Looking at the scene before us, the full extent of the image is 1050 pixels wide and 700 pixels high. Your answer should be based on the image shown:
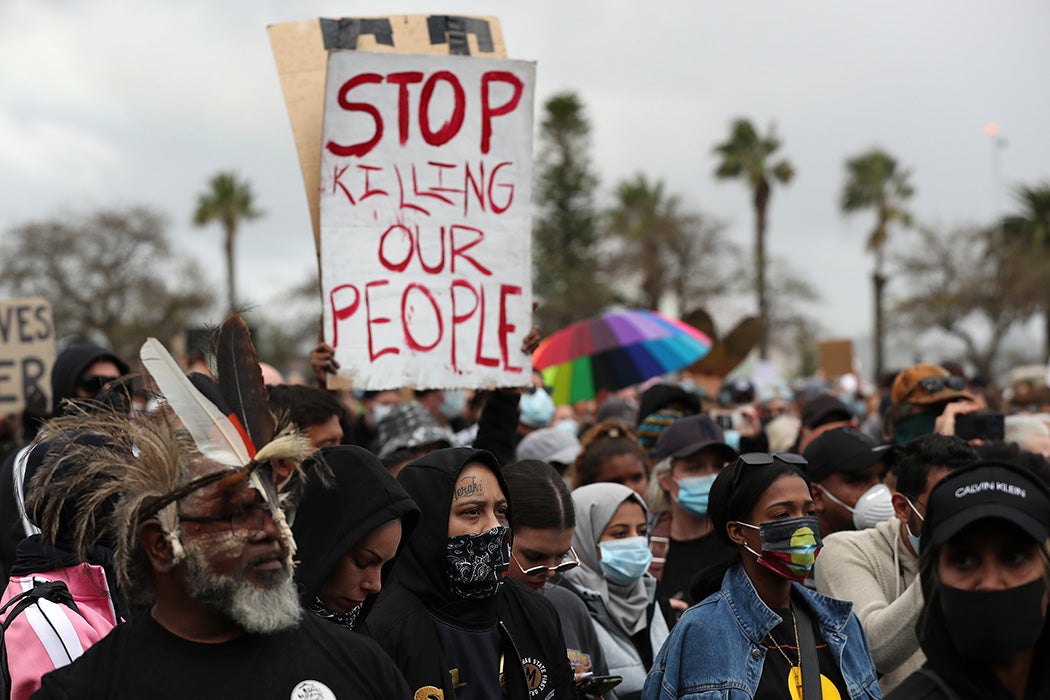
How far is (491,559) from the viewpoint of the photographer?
3.60 meters

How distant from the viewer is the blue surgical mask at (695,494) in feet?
18.8

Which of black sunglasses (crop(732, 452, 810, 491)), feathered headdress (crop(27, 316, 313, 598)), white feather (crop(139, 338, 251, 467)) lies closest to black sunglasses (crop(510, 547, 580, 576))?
black sunglasses (crop(732, 452, 810, 491))

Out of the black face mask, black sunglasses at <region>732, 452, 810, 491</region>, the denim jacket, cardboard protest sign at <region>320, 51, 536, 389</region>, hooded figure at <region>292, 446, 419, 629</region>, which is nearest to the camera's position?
the black face mask

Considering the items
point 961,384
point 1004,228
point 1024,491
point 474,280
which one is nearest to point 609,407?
point 961,384

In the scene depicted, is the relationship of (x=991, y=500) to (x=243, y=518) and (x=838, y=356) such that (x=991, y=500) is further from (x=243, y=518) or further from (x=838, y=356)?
(x=838, y=356)

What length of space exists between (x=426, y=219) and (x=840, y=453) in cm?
208

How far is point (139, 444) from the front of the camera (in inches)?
102

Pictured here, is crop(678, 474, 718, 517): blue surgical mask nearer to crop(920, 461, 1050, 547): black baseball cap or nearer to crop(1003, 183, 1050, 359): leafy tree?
crop(920, 461, 1050, 547): black baseball cap

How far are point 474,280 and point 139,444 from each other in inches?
116

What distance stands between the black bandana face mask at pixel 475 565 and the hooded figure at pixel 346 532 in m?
0.31

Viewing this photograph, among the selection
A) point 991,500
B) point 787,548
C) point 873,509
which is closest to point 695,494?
point 873,509

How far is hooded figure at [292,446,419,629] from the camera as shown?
317cm

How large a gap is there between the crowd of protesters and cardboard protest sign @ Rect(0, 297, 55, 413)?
3.52 meters

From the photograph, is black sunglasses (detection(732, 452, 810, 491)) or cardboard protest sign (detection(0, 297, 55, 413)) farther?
cardboard protest sign (detection(0, 297, 55, 413))
